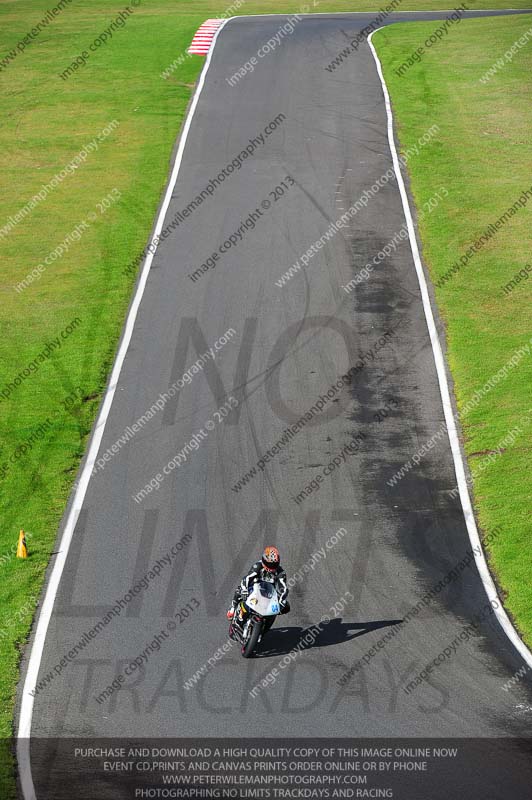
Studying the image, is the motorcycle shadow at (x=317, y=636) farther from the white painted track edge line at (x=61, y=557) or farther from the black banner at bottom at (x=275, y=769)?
the white painted track edge line at (x=61, y=557)

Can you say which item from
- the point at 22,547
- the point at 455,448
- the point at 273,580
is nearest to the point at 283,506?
the point at 273,580

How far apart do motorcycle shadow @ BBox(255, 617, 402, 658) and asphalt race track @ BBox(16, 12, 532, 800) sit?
0.13 ft

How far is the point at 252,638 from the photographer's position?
1513cm

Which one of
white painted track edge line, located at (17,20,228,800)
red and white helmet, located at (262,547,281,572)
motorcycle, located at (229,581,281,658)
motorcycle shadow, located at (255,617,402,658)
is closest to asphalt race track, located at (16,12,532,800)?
motorcycle shadow, located at (255,617,402,658)

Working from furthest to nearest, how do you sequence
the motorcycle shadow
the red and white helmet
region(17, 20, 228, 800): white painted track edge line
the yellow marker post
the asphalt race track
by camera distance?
the yellow marker post, the motorcycle shadow, the red and white helmet, the asphalt race track, region(17, 20, 228, 800): white painted track edge line

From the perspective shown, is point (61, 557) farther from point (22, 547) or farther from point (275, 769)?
point (275, 769)

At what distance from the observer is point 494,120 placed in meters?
41.1

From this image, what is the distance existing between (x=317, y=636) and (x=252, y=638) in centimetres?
138

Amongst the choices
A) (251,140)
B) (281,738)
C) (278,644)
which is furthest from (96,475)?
(251,140)

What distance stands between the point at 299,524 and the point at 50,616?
5208 millimetres

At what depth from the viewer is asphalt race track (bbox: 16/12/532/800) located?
14.6 meters

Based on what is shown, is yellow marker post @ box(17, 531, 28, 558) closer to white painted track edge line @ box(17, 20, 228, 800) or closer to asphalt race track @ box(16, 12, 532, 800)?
white painted track edge line @ box(17, 20, 228, 800)

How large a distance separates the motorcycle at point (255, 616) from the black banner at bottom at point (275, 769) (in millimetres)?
1844

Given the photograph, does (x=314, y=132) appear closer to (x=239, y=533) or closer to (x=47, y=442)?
(x=47, y=442)
